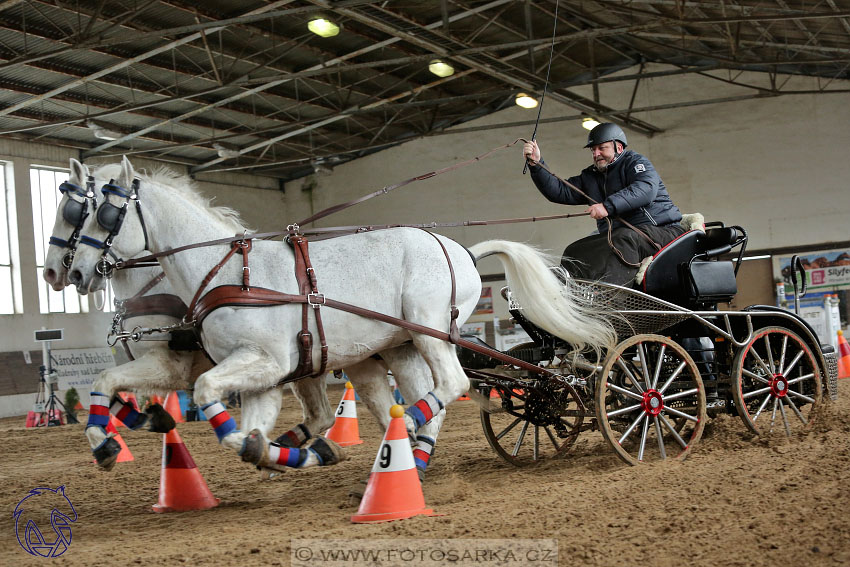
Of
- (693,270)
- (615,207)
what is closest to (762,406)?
(693,270)

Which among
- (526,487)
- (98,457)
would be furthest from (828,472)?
(98,457)

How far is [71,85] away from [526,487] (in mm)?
13761

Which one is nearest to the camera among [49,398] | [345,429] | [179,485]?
[179,485]

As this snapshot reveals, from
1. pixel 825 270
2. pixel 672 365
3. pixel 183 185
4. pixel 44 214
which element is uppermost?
pixel 44 214

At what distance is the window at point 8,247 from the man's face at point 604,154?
15.6m

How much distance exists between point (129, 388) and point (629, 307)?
10.3 ft

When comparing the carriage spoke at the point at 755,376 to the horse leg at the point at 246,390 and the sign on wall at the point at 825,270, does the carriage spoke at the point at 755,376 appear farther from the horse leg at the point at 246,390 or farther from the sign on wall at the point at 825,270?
the sign on wall at the point at 825,270

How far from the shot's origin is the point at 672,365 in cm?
562

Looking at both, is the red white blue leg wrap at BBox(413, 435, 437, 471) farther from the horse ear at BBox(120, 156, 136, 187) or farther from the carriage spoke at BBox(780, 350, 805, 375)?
the carriage spoke at BBox(780, 350, 805, 375)

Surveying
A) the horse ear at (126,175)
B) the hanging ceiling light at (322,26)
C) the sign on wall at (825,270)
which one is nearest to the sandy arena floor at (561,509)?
the horse ear at (126,175)

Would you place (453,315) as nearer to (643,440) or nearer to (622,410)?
(622,410)

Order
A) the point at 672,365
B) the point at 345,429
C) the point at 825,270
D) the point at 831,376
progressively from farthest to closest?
the point at 825,270 < the point at 345,429 < the point at 831,376 < the point at 672,365

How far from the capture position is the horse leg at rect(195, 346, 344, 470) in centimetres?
408

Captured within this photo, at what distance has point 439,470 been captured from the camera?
5.85 meters
